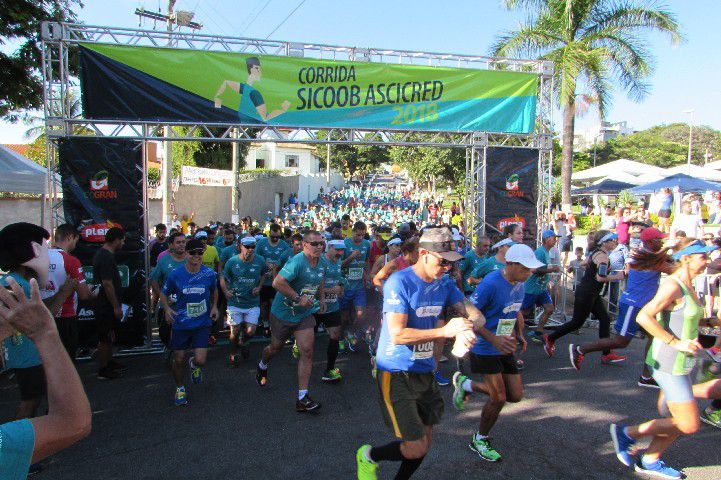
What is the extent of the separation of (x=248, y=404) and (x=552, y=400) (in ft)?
11.2

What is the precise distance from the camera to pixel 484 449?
427 cm

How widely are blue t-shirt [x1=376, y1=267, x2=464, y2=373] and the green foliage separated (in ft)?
198

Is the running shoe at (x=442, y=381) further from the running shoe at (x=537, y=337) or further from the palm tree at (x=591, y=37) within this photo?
the palm tree at (x=591, y=37)

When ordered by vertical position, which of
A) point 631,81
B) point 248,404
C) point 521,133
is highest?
point 631,81

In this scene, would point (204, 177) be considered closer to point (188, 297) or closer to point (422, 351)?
point (188, 297)

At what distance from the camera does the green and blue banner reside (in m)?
7.67

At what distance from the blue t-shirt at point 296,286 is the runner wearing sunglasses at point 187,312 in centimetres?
80

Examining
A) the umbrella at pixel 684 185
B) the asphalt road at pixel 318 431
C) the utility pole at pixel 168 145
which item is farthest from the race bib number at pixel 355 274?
the umbrella at pixel 684 185

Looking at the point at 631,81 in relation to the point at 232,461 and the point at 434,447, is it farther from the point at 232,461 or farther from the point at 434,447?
the point at 232,461

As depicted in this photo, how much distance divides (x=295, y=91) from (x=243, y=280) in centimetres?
342

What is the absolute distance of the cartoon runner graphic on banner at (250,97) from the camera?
8117 millimetres

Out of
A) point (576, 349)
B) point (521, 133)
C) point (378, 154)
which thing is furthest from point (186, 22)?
point (378, 154)

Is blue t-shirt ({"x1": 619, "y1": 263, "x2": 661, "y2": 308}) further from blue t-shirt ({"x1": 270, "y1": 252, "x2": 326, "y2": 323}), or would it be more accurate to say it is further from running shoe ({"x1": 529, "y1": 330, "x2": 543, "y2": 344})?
blue t-shirt ({"x1": 270, "y1": 252, "x2": 326, "y2": 323})

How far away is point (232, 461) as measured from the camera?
4.26m
